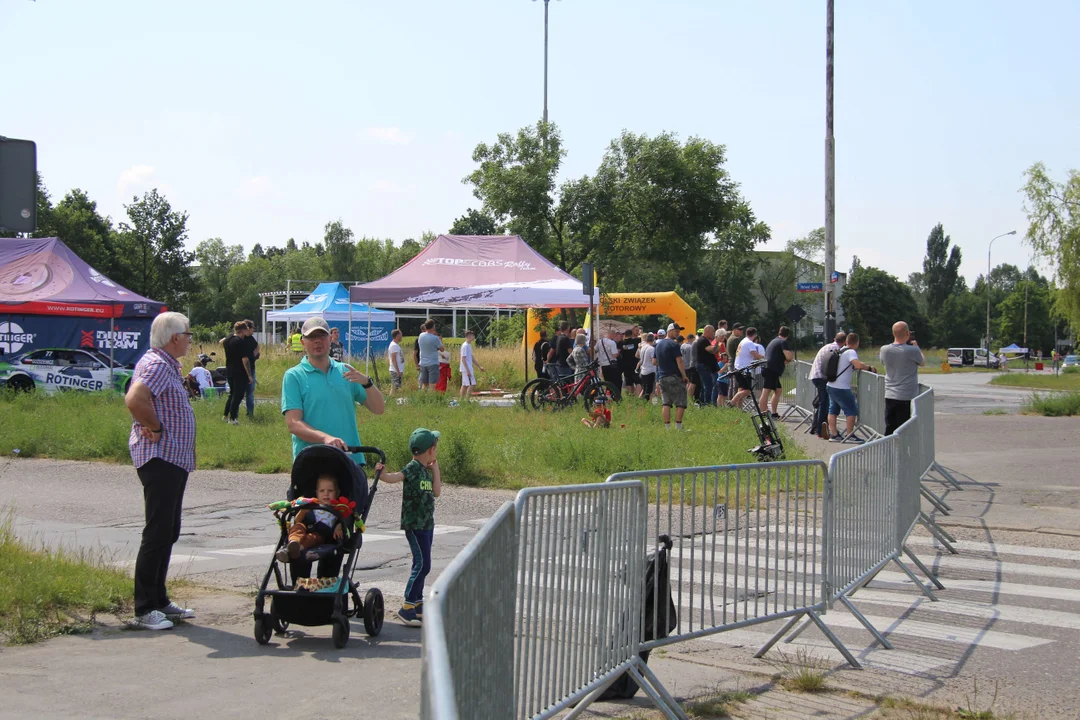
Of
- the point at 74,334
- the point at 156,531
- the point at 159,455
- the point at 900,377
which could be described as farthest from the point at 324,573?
the point at 74,334

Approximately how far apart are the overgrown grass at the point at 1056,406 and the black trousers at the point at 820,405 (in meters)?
8.00

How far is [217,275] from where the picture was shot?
128625 mm

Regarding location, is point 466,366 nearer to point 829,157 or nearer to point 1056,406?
point 829,157

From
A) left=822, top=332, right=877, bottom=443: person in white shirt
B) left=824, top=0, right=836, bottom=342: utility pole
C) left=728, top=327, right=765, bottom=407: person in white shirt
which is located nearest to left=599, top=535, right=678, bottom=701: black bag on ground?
left=822, top=332, right=877, bottom=443: person in white shirt

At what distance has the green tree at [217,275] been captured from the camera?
117081 mm

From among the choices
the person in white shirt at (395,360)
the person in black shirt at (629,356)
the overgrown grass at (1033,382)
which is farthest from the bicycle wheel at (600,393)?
the overgrown grass at (1033,382)

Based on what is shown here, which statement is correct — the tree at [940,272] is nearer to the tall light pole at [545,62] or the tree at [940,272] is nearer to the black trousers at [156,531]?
the tall light pole at [545,62]

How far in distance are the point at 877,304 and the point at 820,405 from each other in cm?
9245

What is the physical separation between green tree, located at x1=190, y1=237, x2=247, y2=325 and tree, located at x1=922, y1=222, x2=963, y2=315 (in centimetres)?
9369

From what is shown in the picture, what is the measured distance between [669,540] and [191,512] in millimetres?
7348

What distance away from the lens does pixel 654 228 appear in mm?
32781

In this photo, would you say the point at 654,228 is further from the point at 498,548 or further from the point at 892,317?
the point at 892,317

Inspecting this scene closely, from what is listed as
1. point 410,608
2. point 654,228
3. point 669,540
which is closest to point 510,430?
point 410,608

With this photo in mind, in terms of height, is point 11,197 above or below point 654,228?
below
